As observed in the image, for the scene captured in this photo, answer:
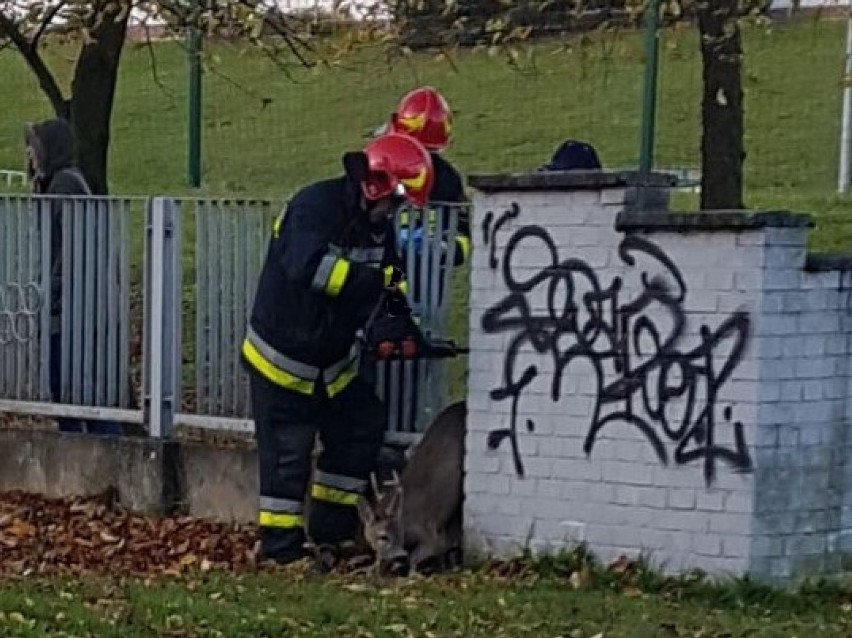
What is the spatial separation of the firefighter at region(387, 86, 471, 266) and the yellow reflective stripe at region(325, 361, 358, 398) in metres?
0.74

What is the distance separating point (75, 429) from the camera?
11297 millimetres

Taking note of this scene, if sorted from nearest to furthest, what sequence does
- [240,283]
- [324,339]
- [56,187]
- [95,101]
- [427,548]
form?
[324,339], [427,548], [240,283], [56,187], [95,101]

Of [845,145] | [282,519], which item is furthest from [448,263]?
[845,145]

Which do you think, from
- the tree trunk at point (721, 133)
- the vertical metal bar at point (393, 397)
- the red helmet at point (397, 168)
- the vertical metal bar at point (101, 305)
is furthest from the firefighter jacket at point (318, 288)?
the tree trunk at point (721, 133)

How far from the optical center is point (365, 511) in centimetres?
912

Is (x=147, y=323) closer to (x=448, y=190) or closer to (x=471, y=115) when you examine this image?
(x=448, y=190)

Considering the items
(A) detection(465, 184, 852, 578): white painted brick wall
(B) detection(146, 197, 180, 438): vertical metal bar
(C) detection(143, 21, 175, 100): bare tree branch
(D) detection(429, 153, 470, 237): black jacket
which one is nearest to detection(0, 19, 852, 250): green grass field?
(C) detection(143, 21, 175, 100): bare tree branch

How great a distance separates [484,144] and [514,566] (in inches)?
471

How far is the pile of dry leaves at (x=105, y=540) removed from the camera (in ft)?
30.4

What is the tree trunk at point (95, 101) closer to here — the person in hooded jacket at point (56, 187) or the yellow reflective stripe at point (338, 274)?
the person in hooded jacket at point (56, 187)

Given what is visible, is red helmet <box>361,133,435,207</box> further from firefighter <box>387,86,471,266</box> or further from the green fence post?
the green fence post

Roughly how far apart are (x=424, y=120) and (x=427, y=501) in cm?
186

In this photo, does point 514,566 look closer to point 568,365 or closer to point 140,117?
point 568,365

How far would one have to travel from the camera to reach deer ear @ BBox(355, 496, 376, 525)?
9078 mm
